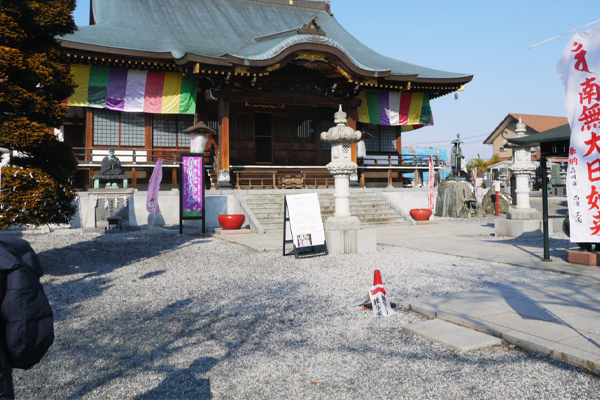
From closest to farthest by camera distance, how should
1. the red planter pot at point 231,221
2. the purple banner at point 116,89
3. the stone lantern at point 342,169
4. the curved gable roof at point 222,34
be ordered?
the stone lantern at point 342,169 < the red planter pot at point 231,221 < the curved gable roof at point 222,34 < the purple banner at point 116,89

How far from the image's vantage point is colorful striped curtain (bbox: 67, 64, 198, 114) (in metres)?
A: 16.7

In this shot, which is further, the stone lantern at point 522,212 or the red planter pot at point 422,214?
the red planter pot at point 422,214

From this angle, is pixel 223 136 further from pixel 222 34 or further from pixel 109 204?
pixel 222 34

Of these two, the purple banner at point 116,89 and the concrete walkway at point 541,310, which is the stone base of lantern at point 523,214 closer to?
the concrete walkway at point 541,310

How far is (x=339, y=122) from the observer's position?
954 centimetres

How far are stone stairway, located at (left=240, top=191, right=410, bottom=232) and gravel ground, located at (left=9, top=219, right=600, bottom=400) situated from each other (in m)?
6.56

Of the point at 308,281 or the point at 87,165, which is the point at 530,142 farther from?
the point at 87,165

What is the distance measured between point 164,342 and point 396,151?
64.9 ft

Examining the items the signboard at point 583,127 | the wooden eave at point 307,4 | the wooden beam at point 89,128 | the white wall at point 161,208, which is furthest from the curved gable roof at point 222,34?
the signboard at point 583,127

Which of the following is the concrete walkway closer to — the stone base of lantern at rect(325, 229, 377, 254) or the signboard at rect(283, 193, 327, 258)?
the stone base of lantern at rect(325, 229, 377, 254)

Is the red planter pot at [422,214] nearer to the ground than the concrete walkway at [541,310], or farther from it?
farther from it

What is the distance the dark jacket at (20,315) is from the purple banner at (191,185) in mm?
11415

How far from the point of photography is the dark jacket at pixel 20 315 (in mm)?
2066

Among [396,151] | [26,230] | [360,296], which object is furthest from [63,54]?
[396,151]
